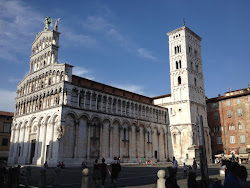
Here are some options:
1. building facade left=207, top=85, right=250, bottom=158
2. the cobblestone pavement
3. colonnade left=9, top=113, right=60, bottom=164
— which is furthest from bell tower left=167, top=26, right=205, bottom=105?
the cobblestone pavement

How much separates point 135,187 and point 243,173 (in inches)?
349

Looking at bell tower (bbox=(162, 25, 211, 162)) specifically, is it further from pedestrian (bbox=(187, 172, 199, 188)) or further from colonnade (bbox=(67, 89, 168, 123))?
pedestrian (bbox=(187, 172, 199, 188))

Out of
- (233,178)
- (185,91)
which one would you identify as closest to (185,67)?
(185,91)

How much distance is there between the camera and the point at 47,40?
37531mm

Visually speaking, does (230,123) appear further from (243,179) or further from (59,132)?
(243,179)

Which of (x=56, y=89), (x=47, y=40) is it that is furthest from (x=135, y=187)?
(x=47, y=40)

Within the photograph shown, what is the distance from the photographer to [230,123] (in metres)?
47.7

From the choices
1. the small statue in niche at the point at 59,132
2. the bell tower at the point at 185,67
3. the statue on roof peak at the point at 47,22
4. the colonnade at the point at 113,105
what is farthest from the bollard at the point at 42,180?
the bell tower at the point at 185,67

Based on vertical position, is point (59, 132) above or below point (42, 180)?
above

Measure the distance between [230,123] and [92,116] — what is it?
102 feet

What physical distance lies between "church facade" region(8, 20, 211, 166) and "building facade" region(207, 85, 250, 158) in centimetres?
323

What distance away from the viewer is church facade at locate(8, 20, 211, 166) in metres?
30.6

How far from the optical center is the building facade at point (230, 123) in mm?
45188

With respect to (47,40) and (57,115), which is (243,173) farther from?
(47,40)
